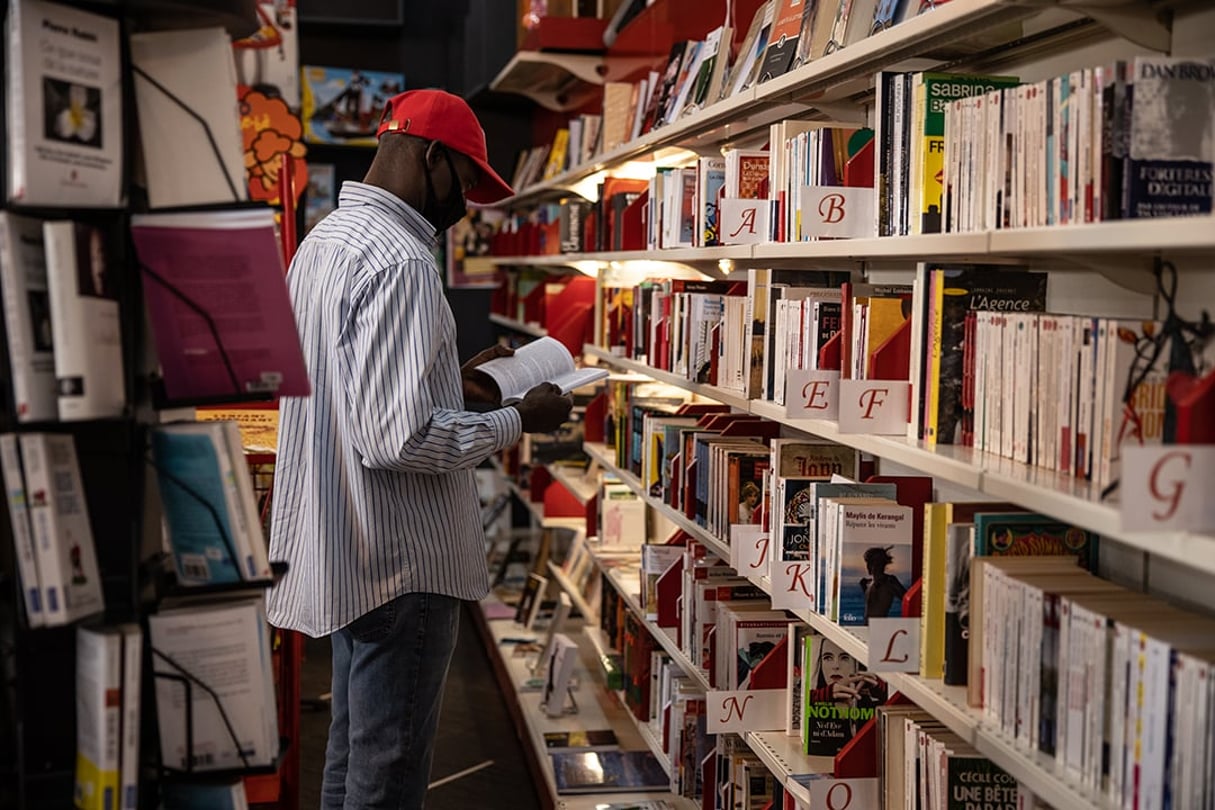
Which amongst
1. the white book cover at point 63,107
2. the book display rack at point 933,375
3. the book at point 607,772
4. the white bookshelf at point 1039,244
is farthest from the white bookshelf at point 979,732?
the book at point 607,772

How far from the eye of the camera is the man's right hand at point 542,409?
118 inches

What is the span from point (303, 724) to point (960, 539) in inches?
153

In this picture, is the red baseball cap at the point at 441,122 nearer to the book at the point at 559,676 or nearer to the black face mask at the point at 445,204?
the black face mask at the point at 445,204

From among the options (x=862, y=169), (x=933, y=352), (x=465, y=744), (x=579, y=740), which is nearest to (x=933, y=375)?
(x=933, y=352)

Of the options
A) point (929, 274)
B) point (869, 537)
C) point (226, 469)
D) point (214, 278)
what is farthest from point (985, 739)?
point (214, 278)

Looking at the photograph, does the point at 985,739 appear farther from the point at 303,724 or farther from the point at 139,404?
the point at 303,724

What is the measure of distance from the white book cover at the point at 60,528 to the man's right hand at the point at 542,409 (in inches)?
53.6

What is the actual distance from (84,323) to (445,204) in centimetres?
147

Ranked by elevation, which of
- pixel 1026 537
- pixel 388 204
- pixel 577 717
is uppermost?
pixel 388 204

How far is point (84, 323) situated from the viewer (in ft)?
5.39

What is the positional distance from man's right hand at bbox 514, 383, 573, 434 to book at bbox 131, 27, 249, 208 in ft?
4.18

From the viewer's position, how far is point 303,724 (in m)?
5.45

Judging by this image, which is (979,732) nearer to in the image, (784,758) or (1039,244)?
(1039,244)

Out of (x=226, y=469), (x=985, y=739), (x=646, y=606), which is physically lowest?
(x=646, y=606)
